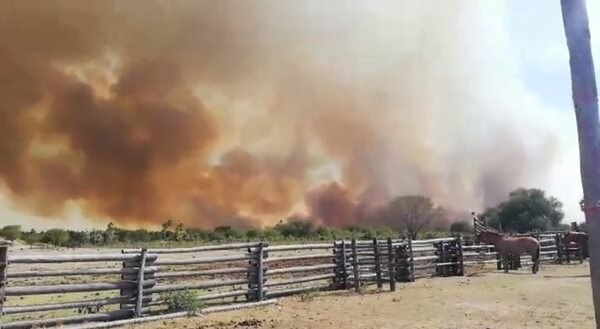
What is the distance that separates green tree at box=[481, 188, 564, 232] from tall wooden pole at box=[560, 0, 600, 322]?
7231cm

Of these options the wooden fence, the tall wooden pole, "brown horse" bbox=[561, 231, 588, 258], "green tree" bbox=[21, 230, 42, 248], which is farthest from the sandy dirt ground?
"green tree" bbox=[21, 230, 42, 248]

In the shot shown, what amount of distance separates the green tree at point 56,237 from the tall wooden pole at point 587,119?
61110 millimetres

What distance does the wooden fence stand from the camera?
938 centimetres

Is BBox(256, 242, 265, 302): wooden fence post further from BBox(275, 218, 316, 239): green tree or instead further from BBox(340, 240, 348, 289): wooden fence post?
BBox(275, 218, 316, 239): green tree

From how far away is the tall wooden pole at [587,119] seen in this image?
318 cm

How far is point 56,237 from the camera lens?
6056 cm

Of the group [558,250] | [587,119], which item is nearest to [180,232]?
[558,250]

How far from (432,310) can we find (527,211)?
69.6 m

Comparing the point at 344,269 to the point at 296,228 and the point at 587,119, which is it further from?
the point at 296,228

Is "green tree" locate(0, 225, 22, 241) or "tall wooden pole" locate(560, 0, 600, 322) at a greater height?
"green tree" locate(0, 225, 22, 241)

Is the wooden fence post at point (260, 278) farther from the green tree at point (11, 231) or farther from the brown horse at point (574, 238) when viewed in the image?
the green tree at point (11, 231)

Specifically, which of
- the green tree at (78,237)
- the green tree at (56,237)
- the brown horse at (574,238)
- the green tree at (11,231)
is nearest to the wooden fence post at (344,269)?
the brown horse at (574,238)

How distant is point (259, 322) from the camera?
976 cm

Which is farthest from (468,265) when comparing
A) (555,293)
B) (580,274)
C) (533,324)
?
(533,324)
